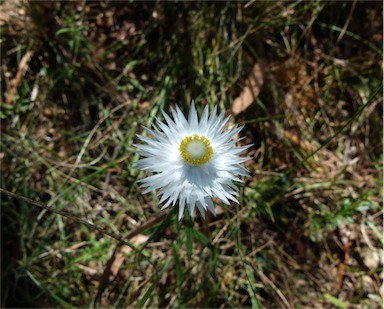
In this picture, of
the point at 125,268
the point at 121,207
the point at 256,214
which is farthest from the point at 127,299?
the point at 256,214

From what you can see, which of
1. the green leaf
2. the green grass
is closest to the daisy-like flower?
the green grass

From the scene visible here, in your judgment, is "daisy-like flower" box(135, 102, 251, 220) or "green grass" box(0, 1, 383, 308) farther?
"green grass" box(0, 1, 383, 308)

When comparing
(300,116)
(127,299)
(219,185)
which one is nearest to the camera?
(219,185)

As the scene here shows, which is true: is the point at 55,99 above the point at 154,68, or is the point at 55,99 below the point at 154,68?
below

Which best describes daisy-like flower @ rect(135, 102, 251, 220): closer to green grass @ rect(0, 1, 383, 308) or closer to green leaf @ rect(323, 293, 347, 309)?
green grass @ rect(0, 1, 383, 308)

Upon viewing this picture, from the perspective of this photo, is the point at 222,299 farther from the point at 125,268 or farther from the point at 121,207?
the point at 121,207

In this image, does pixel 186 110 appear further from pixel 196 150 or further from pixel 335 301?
pixel 335 301
